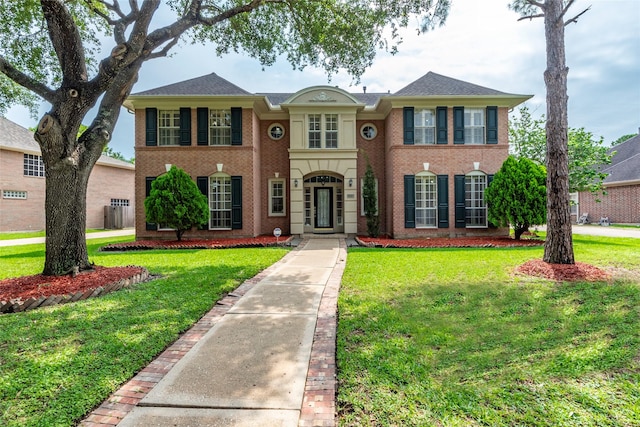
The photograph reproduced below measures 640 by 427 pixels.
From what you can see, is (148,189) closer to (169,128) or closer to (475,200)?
(169,128)

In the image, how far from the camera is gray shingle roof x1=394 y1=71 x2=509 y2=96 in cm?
1360

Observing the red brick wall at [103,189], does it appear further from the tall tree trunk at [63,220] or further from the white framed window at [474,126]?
the white framed window at [474,126]

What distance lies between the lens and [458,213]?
Result: 13.8 m

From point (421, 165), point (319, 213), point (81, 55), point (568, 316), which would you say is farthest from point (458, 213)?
point (81, 55)

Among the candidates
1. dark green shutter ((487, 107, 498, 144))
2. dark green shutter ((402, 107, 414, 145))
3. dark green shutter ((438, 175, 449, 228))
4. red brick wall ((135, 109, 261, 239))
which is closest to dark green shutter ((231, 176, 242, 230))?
red brick wall ((135, 109, 261, 239))

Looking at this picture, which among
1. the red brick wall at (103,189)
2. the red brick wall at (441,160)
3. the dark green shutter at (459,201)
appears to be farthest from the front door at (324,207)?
the red brick wall at (103,189)

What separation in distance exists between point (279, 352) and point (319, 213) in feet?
40.2

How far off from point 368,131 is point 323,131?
2313 mm

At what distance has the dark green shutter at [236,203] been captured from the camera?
13.7 meters

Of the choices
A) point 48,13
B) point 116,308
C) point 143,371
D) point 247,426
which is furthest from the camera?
point 48,13

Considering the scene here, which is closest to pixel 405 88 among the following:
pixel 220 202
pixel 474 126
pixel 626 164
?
pixel 474 126

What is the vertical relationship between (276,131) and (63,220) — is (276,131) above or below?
above

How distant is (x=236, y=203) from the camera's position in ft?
45.0

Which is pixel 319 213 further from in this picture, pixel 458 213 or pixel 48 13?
pixel 48 13
